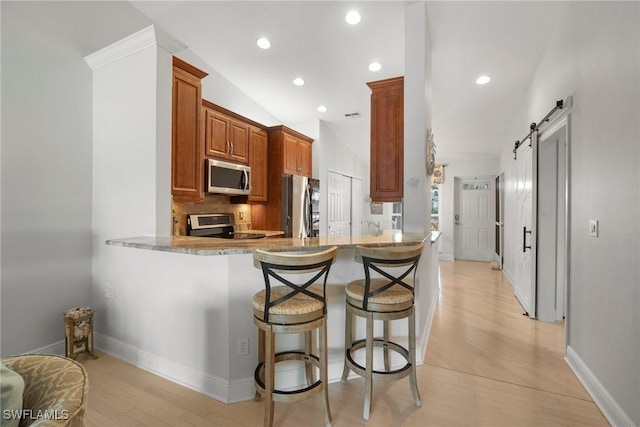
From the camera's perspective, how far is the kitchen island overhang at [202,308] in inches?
73.9

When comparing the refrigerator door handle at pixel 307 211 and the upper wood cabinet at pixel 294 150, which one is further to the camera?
the refrigerator door handle at pixel 307 211

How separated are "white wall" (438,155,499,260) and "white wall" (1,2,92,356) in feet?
21.8

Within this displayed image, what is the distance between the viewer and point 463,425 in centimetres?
168

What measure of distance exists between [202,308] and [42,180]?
68.1 inches

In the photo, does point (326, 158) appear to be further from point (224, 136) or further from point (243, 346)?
point (243, 346)

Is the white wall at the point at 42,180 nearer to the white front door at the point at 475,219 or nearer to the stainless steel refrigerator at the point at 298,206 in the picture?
the stainless steel refrigerator at the point at 298,206

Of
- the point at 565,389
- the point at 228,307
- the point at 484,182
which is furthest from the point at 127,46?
the point at 484,182

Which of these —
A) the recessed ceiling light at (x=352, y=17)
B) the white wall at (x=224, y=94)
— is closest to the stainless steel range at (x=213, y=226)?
the white wall at (x=224, y=94)

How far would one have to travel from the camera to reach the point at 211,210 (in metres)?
Result: 3.91

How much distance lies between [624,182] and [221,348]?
2.58 metres

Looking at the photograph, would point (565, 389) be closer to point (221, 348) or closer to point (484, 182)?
point (221, 348)

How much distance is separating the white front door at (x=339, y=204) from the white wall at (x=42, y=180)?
3.87 metres

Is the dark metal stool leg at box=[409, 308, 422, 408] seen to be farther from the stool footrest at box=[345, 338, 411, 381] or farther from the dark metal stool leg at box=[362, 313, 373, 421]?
the dark metal stool leg at box=[362, 313, 373, 421]

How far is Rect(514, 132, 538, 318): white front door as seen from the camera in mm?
3324
